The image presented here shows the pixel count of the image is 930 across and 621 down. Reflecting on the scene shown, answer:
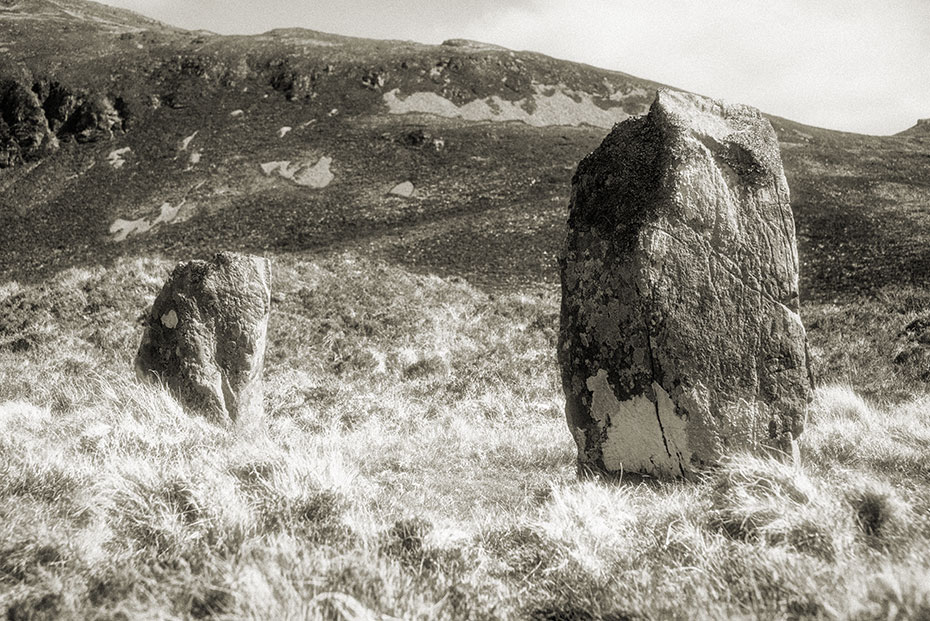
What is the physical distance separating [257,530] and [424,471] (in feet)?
8.86

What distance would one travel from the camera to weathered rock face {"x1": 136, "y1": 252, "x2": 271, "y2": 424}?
818 cm

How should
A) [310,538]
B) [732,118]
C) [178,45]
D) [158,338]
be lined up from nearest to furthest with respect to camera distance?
[310,538] → [732,118] → [158,338] → [178,45]

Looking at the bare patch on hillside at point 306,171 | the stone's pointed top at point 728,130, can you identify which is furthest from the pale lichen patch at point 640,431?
the bare patch on hillside at point 306,171

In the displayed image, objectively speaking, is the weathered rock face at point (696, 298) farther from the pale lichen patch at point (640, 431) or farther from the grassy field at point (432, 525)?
the grassy field at point (432, 525)

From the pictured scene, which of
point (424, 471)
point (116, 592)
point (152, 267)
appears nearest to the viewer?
point (116, 592)

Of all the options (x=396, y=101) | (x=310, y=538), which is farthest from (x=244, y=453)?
(x=396, y=101)

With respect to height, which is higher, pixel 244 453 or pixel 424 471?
pixel 244 453

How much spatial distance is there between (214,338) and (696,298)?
5872mm

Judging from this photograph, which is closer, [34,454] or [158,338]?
[34,454]

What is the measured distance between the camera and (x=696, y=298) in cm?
495

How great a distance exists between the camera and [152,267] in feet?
62.3

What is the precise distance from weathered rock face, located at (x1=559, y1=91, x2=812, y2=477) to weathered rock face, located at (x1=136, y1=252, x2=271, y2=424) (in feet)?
15.8

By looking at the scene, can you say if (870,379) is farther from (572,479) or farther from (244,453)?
(244,453)

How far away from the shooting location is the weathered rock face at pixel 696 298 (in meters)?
4.92
